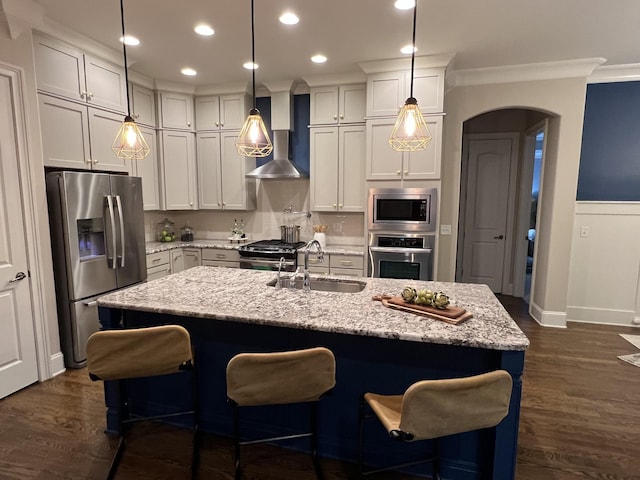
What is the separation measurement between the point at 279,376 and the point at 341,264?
2672 millimetres

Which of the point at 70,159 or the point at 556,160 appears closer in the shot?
the point at 70,159

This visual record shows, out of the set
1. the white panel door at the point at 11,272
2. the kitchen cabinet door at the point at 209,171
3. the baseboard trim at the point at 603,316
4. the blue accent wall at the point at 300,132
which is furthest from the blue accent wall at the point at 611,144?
the white panel door at the point at 11,272

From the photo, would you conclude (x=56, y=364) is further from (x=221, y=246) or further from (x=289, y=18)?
(x=289, y=18)

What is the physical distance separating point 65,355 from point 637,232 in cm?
597

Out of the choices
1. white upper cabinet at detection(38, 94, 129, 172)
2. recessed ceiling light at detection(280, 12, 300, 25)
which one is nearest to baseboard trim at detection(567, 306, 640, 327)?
recessed ceiling light at detection(280, 12, 300, 25)

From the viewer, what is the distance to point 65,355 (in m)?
3.23

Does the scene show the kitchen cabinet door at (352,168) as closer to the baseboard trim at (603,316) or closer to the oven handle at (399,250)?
the oven handle at (399,250)

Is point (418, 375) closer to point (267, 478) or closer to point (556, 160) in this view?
point (267, 478)

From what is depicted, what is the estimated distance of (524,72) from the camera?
156 inches

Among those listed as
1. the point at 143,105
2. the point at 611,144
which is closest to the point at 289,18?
the point at 143,105

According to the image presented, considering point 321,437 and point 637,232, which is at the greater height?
point 637,232

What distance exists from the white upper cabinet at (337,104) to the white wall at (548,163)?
0.99m

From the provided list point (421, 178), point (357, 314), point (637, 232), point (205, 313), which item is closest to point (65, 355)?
point (205, 313)

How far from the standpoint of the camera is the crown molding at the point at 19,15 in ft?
8.39
